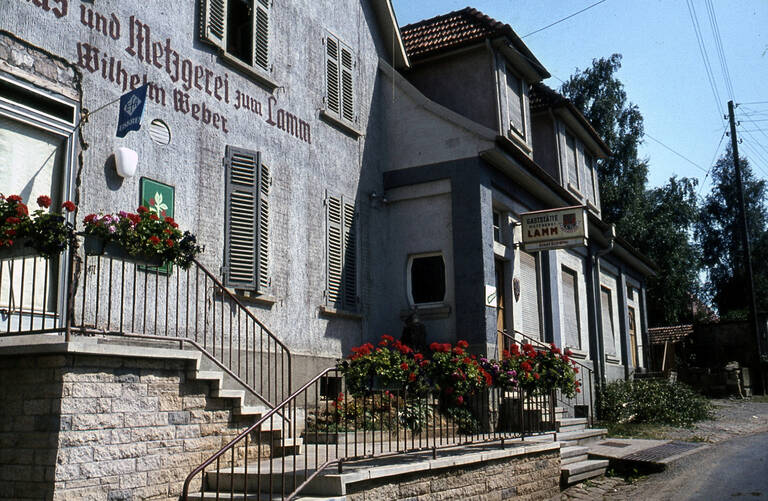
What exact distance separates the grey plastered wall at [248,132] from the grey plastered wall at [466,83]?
1.72 metres

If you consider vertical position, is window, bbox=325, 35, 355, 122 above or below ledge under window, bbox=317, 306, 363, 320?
above

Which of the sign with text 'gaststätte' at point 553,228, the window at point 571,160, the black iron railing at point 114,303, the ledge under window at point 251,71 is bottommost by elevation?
the black iron railing at point 114,303

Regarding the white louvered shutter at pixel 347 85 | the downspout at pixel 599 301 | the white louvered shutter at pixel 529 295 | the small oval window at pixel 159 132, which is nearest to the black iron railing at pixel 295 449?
the small oval window at pixel 159 132

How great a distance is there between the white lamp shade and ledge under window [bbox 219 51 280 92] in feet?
8.21

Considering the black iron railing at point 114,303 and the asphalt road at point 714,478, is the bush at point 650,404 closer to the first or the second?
the asphalt road at point 714,478

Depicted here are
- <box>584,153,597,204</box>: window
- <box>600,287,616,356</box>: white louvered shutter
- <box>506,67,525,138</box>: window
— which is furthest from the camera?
<box>584,153,597,204</box>: window

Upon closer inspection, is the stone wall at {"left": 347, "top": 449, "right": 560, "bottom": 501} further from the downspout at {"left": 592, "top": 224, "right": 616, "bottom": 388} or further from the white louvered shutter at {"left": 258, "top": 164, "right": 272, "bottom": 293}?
the downspout at {"left": 592, "top": 224, "right": 616, "bottom": 388}

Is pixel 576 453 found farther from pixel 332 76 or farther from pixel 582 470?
pixel 332 76

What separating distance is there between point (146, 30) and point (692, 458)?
9.85 m

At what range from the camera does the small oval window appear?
862 cm

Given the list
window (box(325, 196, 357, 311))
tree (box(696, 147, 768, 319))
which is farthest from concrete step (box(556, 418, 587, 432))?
tree (box(696, 147, 768, 319))

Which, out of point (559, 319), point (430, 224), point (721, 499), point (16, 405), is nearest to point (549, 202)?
point (559, 319)

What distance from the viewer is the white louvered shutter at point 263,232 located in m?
9.88

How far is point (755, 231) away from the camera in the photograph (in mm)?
41281
